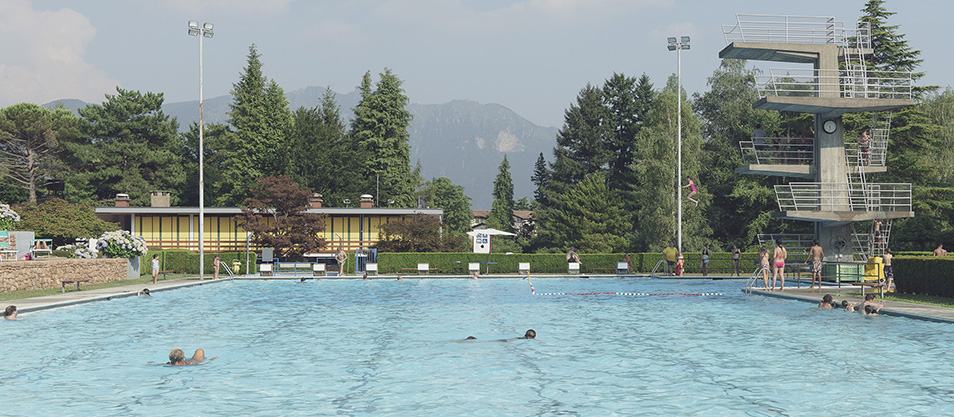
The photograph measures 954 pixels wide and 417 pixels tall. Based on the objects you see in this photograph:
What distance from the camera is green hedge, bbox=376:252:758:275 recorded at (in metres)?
44.6

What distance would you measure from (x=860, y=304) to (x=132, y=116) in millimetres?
67830

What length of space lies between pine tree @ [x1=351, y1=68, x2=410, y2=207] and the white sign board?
3380 centimetres

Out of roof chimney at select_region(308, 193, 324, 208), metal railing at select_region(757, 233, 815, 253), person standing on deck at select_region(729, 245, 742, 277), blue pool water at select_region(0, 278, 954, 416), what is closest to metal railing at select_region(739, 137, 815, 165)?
metal railing at select_region(757, 233, 815, 253)

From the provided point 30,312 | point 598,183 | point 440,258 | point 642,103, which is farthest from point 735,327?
point 642,103

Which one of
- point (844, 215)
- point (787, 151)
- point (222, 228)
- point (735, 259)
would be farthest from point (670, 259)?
point (222, 228)

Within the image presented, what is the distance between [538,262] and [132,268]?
900 inches

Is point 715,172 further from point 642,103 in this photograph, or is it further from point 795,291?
point 795,291

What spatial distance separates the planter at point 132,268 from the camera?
3728cm

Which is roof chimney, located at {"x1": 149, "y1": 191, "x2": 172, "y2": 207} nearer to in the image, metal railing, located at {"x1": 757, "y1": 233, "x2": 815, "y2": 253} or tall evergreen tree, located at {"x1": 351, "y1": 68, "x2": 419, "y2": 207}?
tall evergreen tree, located at {"x1": 351, "y1": 68, "x2": 419, "y2": 207}

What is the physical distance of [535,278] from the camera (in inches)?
1652

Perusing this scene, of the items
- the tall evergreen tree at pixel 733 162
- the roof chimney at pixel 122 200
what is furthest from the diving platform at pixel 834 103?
the roof chimney at pixel 122 200

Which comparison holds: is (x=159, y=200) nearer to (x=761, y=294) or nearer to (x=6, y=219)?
(x=6, y=219)

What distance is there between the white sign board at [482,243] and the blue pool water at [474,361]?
19871 millimetres

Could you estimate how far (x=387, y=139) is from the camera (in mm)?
80875
